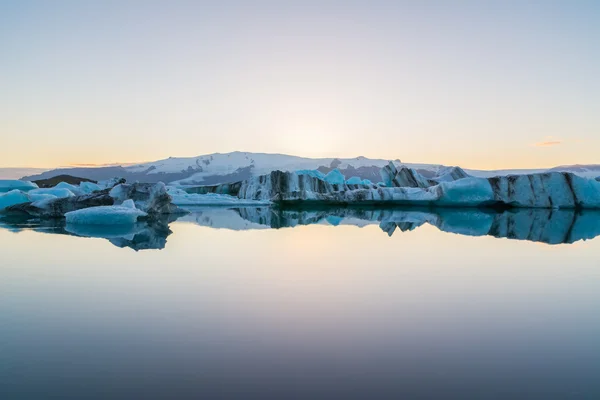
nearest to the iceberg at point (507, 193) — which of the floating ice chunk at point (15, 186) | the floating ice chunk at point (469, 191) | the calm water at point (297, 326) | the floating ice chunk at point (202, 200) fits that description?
the floating ice chunk at point (469, 191)

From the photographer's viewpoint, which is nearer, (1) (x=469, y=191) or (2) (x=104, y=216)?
(2) (x=104, y=216)

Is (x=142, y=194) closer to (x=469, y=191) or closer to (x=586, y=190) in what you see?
(x=469, y=191)

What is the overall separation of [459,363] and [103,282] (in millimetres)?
2819

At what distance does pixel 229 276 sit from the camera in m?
3.81

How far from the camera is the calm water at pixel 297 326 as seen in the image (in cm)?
167

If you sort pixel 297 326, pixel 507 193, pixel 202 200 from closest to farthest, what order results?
pixel 297 326, pixel 507 193, pixel 202 200

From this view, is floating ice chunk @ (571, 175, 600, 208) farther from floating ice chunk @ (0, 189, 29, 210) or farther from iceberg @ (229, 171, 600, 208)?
floating ice chunk @ (0, 189, 29, 210)

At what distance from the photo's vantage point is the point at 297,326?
236 cm

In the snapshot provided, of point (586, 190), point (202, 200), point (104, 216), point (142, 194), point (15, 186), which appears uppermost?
point (586, 190)

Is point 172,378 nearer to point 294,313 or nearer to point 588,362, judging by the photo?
point 294,313

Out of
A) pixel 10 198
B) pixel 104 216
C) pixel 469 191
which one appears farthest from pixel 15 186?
pixel 469 191

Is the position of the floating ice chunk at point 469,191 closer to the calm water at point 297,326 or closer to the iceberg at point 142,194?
the iceberg at point 142,194

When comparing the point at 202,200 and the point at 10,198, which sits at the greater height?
the point at 10,198

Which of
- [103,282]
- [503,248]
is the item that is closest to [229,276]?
[103,282]
